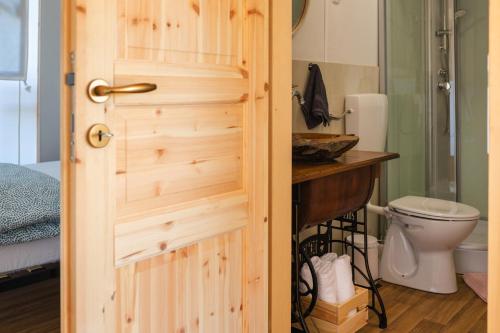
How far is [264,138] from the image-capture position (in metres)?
1.65

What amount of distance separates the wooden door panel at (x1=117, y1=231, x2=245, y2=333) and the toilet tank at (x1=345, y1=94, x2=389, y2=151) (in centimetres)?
157

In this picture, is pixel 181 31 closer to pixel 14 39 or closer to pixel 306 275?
pixel 306 275

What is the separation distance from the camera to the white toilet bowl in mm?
2676

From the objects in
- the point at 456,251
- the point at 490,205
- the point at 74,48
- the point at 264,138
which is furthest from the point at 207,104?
the point at 456,251

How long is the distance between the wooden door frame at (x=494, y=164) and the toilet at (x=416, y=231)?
1842 millimetres

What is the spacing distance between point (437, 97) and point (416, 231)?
1428 millimetres

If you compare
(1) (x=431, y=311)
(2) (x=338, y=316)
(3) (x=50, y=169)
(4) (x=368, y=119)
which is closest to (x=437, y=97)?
(4) (x=368, y=119)

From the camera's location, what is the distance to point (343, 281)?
7.22ft

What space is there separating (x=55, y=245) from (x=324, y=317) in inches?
47.1

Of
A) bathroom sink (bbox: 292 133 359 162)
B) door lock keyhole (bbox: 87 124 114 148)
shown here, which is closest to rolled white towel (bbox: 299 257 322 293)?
bathroom sink (bbox: 292 133 359 162)

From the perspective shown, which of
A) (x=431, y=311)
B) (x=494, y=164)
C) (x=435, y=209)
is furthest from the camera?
(x=435, y=209)

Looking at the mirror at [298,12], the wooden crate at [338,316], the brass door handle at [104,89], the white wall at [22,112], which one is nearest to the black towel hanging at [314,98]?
the mirror at [298,12]

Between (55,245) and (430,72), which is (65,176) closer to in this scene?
(55,245)

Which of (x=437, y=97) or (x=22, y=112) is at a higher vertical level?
(x=437, y=97)
